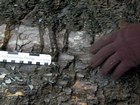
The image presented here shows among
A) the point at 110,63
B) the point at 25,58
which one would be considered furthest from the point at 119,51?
the point at 25,58

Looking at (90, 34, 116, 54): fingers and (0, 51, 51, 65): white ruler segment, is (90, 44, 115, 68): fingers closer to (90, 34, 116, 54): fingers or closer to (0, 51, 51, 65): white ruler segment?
(90, 34, 116, 54): fingers

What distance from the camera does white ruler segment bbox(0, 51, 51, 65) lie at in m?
2.10

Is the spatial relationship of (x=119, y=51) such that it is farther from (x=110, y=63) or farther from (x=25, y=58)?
(x=25, y=58)

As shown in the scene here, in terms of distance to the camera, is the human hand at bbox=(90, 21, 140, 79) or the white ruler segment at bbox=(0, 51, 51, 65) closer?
the human hand at bbox=(90, 21, 140, 79)

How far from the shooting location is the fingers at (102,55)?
1.97m

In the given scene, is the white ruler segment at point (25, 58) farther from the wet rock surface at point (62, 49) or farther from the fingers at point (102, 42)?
the fingers at point (102, 42)

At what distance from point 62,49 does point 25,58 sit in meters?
0.30

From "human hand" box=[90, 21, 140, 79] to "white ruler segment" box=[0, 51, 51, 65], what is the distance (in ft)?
1.20

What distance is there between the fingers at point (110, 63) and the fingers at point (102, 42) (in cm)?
12

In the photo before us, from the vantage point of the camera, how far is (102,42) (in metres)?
2.04

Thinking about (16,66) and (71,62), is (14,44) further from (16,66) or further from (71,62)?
(71,62)

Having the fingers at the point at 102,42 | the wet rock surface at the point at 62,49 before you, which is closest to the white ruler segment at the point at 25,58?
the wet rock surface at the point at 62,49

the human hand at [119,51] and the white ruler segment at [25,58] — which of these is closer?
the human hand at [119,51]

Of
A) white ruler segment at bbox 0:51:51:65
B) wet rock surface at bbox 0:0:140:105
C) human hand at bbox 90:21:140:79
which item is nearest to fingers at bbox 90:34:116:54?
human hand at bbox 90:21:140:79
